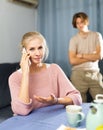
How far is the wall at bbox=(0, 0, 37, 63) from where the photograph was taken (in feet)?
10.8

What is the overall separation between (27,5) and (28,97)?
98.0 inches

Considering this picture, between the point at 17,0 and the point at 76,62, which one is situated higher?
the point at 17,0

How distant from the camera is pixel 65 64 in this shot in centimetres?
368

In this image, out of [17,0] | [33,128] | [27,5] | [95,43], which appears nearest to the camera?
[33,128]

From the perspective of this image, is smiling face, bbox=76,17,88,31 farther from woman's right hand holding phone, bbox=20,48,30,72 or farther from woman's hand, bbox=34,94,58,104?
woman's hand, bbox=34,94,58,104

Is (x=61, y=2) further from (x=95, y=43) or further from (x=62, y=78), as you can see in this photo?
(x=62, y=78)

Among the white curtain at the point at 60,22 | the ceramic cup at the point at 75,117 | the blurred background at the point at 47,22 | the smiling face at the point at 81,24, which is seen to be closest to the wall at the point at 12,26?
the blurred background at the point at 47,22

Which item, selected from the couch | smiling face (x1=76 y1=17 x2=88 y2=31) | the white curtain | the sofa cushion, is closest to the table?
the couch

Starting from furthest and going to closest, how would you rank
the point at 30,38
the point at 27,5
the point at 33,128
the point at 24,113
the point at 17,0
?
the point at 27,5, the point at 17,0, the point at 30,38, the point at 24,113, the point at 33,128

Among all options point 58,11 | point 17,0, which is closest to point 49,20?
point 58,11

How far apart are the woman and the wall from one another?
161 centimetres

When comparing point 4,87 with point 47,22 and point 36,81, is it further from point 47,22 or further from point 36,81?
point 47,22

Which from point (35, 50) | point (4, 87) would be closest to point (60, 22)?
point (4, 87)

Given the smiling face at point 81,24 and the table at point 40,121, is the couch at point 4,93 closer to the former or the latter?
the smiling face at point 81,24
